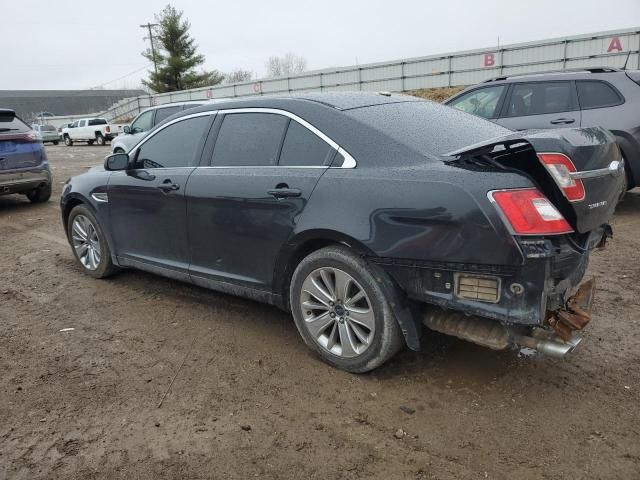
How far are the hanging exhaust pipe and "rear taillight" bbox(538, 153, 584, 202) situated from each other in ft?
2.43

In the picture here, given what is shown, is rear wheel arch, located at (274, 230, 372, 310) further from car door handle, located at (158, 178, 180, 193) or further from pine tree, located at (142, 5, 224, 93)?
pine tree, located at (142, 5, 224, 93)

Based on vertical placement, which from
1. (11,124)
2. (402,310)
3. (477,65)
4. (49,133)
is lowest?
(402,310)

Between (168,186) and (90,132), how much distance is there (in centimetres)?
3231

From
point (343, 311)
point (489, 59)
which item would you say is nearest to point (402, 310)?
point (343, 311)

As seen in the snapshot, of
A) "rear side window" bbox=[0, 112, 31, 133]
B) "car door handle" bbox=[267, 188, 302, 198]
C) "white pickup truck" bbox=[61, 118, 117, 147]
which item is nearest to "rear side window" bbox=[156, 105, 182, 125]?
"rear side window" bbox=[0, 112, 31, 133]

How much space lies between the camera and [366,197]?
3055mm

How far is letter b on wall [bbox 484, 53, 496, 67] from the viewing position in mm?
22330

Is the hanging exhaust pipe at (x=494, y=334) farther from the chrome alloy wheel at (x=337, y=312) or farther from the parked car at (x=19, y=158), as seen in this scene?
the parked car at (x=19, y=158)

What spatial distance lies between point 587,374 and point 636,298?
57.8 inches

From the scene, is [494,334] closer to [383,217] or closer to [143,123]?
[383,217]

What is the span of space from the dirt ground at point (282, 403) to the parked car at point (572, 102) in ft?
9.61

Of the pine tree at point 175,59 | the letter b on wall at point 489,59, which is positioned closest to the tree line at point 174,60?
the pine tree at point 175,59

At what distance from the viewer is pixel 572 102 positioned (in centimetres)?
700

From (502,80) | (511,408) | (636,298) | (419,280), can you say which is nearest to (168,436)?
(419,280)
